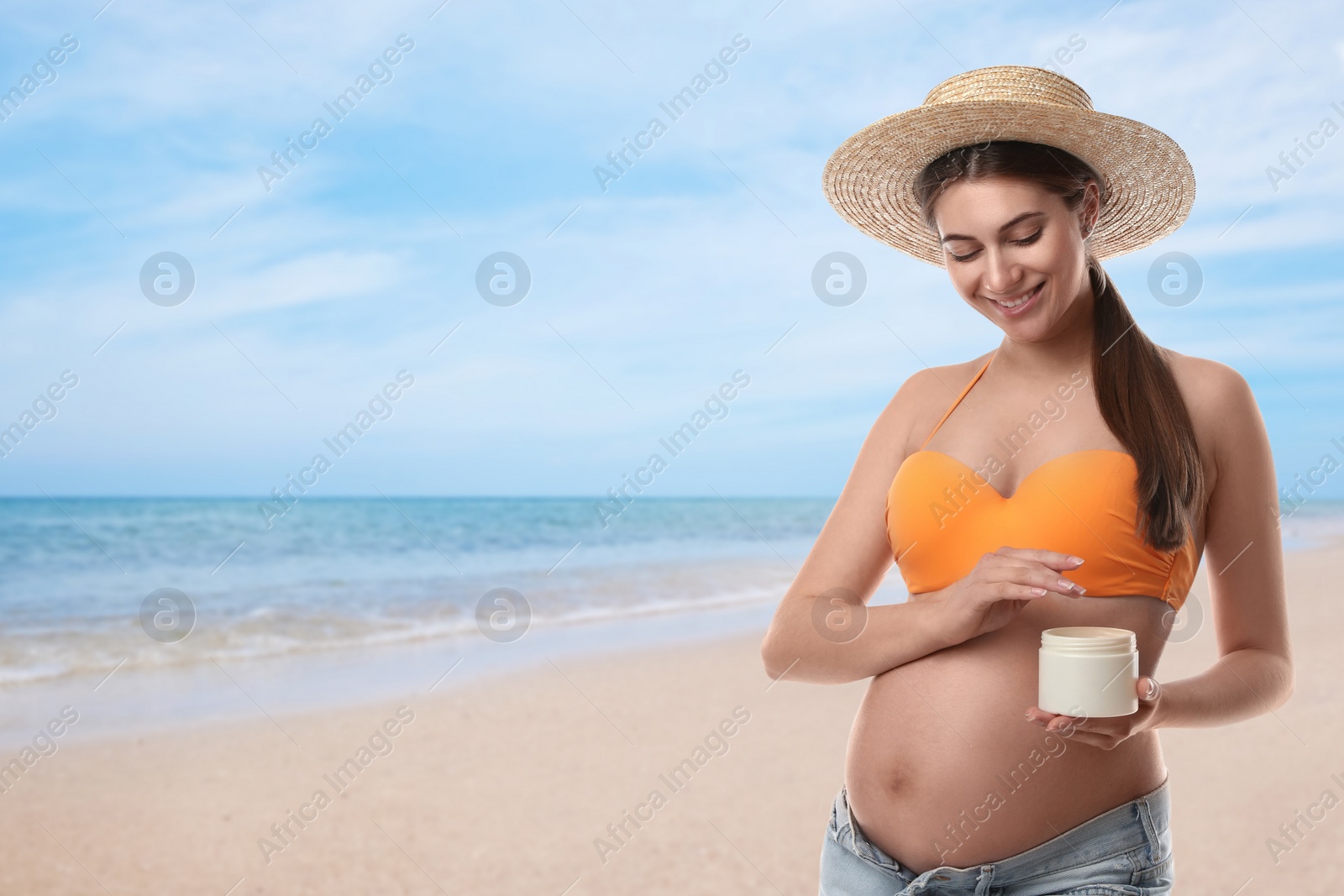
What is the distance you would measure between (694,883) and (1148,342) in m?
3.28

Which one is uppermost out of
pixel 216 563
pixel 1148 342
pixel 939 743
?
pixel 1148 342

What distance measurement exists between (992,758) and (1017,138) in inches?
42.6

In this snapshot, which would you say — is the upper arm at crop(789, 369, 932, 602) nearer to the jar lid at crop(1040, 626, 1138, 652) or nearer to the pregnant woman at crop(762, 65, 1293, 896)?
the pregnant woman at crop(762, 65, 1293, 896)

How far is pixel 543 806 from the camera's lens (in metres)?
5.11

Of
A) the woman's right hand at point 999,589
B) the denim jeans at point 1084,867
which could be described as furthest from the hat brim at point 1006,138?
the denim jeans at point 1084,867

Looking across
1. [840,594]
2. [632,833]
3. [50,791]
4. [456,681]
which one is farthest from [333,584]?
[840,594]

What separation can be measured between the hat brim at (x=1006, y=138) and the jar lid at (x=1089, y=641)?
876mm

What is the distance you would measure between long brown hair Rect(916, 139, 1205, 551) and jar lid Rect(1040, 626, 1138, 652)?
0.84ft

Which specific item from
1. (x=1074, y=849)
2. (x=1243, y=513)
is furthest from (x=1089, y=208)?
(x=1074, y=849)

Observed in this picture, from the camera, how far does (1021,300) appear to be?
1.70 m

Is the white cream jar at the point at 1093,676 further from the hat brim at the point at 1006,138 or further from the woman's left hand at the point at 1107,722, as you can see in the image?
the hat brim at the point at 1006,138

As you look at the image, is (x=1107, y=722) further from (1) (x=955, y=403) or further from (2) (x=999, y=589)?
(1) (x=955, y=403)

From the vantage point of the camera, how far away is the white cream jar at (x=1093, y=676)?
4.65ft

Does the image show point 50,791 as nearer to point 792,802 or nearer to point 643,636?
point 792,802
